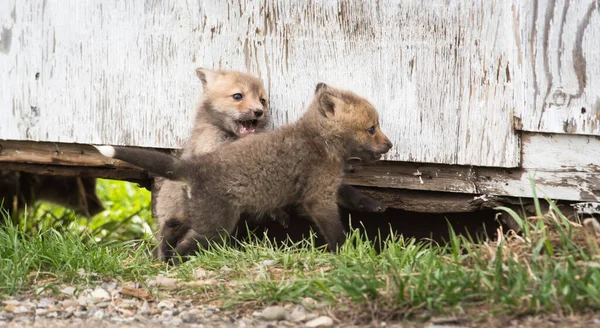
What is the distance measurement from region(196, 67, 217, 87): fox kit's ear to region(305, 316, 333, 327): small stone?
2.46m

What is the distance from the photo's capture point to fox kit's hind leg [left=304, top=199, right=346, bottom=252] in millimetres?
5250

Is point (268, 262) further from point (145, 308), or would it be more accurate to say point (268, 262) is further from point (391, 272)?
point (391, 272)

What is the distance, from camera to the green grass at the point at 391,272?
353cm

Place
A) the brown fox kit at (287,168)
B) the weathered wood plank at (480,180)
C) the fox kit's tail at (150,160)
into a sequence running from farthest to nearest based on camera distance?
the weathered wood plank at (480,180)
the brown fox kit at (287,168)
the fox kit's tail at (150,160)

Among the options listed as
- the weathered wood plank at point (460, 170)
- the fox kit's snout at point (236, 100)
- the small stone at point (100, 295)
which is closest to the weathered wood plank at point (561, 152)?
the weathered wood plank at point (460, 170)

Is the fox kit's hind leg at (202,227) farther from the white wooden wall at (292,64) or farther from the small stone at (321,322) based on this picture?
the small stone at (321,322)

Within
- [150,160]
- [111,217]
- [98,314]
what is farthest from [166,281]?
[111,217]

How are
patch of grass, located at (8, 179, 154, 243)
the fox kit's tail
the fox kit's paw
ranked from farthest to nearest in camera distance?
patch of grass, located at (8, 179, 154, 243), the fox kit's paw, the fox kit's tail

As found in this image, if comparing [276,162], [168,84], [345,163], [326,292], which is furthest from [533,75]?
[168,84]

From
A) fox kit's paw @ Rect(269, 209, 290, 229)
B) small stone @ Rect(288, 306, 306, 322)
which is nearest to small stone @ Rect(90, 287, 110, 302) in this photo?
small stone @ Rect(288, 306, 306, 322)

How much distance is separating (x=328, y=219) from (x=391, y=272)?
1491 mm

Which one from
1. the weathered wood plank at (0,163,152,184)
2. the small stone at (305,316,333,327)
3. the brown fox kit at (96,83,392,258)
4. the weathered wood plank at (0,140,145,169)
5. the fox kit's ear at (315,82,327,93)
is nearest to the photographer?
the small stone at (305,316,333,327)

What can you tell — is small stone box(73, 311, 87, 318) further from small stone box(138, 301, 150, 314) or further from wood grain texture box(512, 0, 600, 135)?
wood grain texture box(512, 0, 600, 135)

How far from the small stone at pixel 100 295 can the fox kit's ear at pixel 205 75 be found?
179 cm
